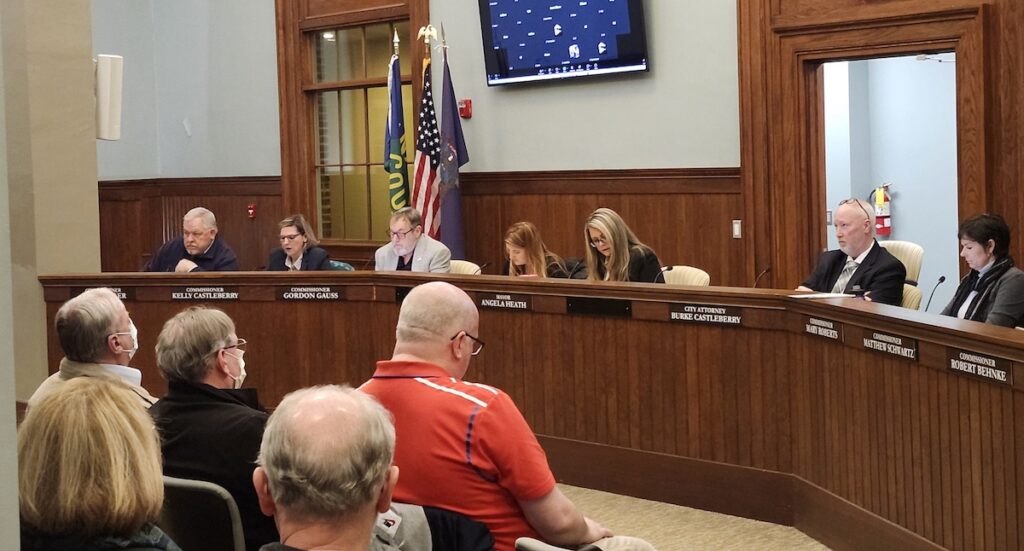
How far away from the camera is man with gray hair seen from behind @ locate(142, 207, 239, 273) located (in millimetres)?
7641

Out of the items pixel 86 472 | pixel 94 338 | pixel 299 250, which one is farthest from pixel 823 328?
pixel 299 250

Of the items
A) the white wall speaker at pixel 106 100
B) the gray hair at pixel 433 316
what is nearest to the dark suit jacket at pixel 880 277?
the gray hair at pixel 433 316

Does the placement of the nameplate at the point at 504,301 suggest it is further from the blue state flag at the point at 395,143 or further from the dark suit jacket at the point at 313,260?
the blue state flag at the point at 395,143

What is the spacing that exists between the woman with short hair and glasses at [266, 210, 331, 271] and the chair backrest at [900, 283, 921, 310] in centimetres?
346

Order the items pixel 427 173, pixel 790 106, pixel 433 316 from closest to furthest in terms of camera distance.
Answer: pixel 433 316 < pixel 790 106 < pixel 427 173

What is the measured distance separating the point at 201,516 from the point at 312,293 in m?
4.03

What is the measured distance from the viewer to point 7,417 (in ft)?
4.92

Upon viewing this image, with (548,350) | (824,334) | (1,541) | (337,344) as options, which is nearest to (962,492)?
(824,334)

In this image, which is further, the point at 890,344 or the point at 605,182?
the point at 605,182

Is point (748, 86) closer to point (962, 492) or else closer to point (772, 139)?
point (772, 139)

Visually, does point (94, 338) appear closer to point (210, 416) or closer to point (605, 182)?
point (210, 416)

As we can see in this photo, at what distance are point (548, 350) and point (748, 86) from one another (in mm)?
2622

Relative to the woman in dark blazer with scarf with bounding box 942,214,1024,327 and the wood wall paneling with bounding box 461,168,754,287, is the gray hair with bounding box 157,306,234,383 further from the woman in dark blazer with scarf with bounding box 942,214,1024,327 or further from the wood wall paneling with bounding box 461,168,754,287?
the wood wall paneling with bounding box 461,168,754,287

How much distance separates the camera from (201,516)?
279 cm
